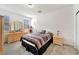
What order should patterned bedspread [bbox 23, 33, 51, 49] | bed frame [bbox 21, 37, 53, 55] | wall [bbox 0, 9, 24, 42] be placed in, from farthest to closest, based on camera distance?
1. patterned bedspread [bbox 23, 33, 51, 49]
2. bed frame [bbox 21, 37, 53, 55]
3. wall [bbox 0, 9, 24, 42]

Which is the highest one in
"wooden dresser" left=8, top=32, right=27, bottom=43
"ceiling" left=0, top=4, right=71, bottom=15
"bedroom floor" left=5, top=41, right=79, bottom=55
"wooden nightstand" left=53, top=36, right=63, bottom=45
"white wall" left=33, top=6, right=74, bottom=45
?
"ceiling" left=0, top=4, right=71, bottom=15

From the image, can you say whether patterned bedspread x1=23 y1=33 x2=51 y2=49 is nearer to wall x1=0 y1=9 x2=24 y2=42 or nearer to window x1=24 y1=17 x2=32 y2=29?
window x1=24 y1=17 x2=32 y2=29

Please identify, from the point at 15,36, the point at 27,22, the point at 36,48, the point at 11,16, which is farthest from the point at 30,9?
the point at 36,48

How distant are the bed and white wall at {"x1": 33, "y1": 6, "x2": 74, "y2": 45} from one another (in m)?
0.15

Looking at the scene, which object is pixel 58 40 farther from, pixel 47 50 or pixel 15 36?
pixel 15 36

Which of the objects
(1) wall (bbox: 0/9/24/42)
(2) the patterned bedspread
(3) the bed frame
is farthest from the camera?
(2) the patterned bedspread

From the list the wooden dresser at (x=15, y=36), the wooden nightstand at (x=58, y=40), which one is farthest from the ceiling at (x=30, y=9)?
the wooden nightstand at (x=58, y=40)

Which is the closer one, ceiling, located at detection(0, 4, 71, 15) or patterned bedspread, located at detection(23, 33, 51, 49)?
ceiling, located at detection(0, 4, 71, 15)

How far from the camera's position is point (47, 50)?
1.42 meters

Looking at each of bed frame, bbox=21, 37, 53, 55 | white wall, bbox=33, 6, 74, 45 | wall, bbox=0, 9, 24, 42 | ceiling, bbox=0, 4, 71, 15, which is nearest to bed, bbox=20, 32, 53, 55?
bed frame, bbox=21, 37, 53, 55

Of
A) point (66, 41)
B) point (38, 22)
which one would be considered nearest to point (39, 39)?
point (38, 22)

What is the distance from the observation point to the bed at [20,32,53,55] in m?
1.39

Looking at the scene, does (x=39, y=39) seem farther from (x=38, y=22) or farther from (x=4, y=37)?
(x=4, y=37)
